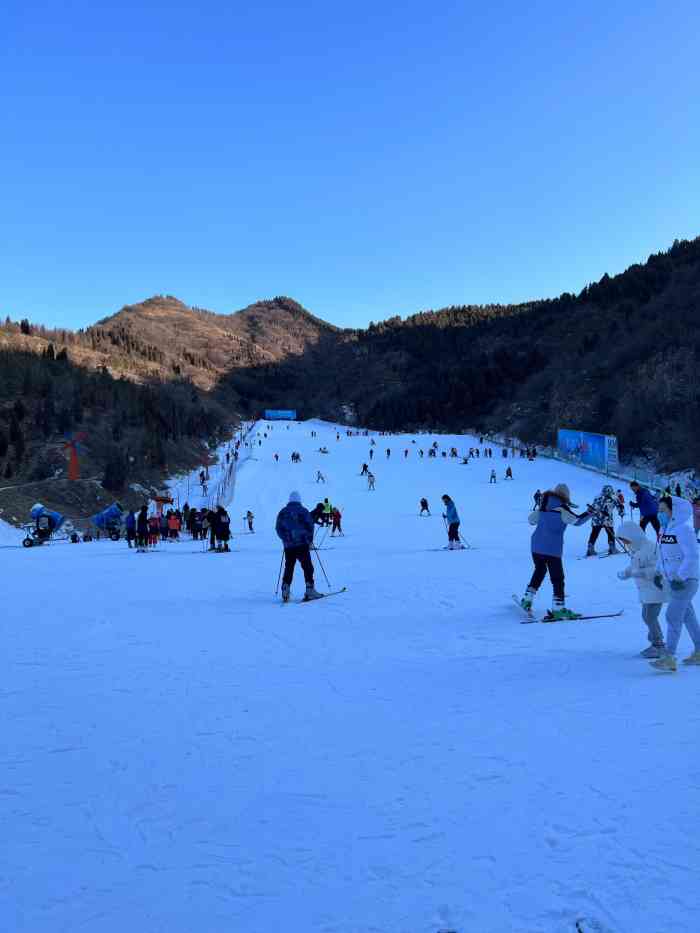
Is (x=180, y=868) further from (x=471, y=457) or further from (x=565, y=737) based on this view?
(x=471, y=457)

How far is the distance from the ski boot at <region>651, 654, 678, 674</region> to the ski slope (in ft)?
0.40

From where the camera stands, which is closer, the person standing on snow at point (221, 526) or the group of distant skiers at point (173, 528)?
the person standing on snow at point (221, 526)

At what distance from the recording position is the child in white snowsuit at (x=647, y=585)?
5535 millimetres

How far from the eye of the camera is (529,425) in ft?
243

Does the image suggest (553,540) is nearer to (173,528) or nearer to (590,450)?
(173,528)

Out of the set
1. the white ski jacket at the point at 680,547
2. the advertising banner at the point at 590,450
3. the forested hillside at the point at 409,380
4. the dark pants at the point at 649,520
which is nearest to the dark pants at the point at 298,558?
the white ski jacket at the point at 680,547

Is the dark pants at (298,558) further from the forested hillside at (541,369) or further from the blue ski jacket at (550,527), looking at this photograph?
the forested hillside at (541,369)

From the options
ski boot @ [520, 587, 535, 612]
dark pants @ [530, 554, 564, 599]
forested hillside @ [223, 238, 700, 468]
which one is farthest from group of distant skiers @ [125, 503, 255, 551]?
forested hillside @ [223, 238, 700, 468]

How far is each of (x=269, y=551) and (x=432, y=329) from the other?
151 m

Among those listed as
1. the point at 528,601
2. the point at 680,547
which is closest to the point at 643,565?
the point at 680,547

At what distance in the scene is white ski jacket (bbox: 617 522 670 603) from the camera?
5.49 metres

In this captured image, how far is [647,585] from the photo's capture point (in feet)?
18.3

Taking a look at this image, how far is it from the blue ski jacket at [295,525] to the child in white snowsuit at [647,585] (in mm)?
4154

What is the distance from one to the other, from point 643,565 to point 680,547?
2.13ft
